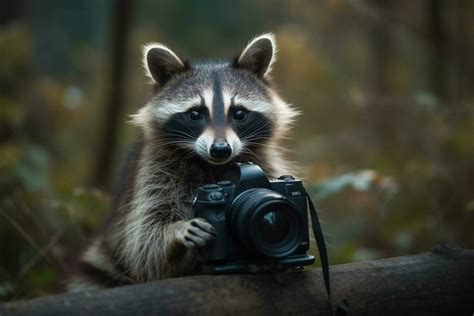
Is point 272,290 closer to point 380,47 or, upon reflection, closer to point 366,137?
point 366,137

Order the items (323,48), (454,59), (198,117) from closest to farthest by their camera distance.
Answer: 1. (198,117)
2. (454,59)
3. (323,48)

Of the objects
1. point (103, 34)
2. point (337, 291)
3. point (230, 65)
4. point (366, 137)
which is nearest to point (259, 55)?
point (230, 65)

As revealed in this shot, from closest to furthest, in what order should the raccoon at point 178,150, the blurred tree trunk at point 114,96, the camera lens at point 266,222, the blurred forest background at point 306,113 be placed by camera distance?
the camera lens at point 266,222
the raccoon at point 178,150
the blurred forest background at point 306,113
the blurred tree trunk at point 114,96

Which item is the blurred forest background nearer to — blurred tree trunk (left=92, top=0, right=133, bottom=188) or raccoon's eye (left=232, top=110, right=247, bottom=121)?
blurred tree trunk (left=92, top=0, right=133, bottom=188)

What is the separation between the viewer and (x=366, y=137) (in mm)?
10141

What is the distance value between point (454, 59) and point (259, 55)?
4423mm

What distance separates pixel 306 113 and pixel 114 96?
15.4 ft

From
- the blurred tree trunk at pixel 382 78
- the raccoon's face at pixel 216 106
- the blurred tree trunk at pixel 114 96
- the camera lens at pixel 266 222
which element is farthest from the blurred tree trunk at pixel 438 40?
the camera lens at pixel 266 222

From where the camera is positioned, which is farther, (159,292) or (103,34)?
(103,34)

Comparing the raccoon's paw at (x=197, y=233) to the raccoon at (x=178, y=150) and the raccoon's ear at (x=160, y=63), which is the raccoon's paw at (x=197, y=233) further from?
the raccoon's ear at (x=160, y=63)

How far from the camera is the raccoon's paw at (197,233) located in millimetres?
3148

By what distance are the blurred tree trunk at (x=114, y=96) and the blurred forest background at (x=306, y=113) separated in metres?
0.02

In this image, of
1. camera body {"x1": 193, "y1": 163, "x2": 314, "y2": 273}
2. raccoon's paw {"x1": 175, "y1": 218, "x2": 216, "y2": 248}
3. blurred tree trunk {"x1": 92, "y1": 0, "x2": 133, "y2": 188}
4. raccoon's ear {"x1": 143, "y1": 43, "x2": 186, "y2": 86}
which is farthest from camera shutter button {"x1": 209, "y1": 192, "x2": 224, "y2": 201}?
blurred tree trunk {"x1": 92, "y1": 0, "x2": 133, "y2": 188}

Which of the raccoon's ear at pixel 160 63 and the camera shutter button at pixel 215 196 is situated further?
the raccoon's ear at pixel 160 63
